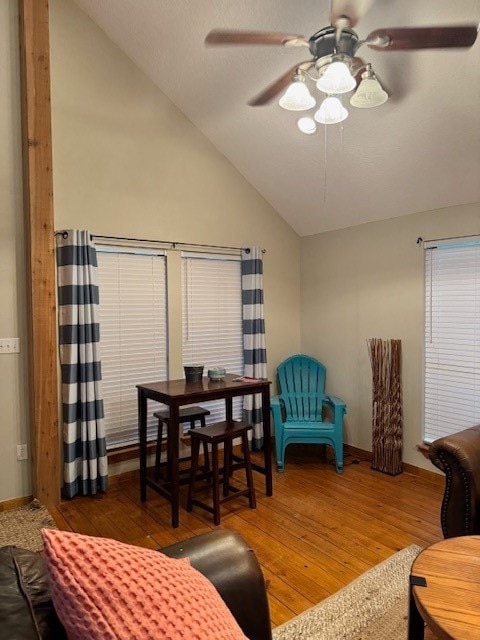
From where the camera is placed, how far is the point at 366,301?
401 centimetres

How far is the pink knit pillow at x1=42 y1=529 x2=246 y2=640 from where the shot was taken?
2.50 feet

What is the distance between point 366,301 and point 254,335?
111cm

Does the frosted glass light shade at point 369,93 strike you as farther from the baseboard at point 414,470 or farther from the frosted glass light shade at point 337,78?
the baseboard at point 414,470

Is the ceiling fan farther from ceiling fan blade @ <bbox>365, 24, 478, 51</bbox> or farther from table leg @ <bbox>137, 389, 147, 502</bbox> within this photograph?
table leg @ <bbox>137, 389, 147, 502</bbox>

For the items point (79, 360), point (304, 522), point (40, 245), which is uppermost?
point (40, 245)

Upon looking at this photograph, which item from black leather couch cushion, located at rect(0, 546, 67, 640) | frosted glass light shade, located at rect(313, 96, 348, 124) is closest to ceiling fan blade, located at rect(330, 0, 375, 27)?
frosted glass light shade, located at rect(313, 96, 348, 124)

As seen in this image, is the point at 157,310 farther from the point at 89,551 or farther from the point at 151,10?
the point at 89,551

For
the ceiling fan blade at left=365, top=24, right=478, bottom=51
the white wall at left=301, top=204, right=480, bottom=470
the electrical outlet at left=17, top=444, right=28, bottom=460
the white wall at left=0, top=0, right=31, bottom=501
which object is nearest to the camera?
the ceiling fan blade at left=365, top=24, right=478, bottom=51

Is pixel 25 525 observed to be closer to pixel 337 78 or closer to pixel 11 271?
pixel 11 271

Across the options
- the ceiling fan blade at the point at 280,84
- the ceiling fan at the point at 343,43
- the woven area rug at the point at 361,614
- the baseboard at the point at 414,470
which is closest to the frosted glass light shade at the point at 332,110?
the ceiling fan at the point at 343,43

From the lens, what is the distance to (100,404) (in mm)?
→ 3250

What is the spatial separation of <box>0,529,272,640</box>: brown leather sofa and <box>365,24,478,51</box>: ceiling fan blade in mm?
2061

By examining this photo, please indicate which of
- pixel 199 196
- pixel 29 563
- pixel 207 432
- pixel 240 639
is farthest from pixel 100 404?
→ pixel 240 639

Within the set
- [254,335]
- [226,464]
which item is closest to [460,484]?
[226,464]
